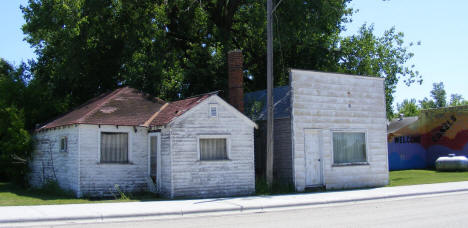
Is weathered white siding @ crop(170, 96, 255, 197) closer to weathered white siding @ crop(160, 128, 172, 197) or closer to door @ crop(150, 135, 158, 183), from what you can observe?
weathered white siding @ crop(160, 128, 172, 197)

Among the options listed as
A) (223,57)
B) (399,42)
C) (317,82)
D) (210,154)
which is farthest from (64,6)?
(399,42)

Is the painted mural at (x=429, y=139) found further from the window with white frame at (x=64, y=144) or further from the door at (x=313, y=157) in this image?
the window with white frame at (x=64, y=144)

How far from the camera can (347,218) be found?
11.2 metres

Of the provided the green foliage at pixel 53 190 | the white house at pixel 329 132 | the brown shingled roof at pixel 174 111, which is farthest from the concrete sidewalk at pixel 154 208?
the green foliage at pixel 53 190

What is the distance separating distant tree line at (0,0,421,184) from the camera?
74.5 feet

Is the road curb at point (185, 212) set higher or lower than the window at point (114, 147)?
lower

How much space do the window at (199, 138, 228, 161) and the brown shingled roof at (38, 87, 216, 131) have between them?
1.49 m

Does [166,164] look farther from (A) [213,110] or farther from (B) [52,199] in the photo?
(B) [52,199]

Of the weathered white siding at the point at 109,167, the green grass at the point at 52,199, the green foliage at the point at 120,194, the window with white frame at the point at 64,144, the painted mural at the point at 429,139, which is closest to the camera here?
the green grass at the point at 52,199

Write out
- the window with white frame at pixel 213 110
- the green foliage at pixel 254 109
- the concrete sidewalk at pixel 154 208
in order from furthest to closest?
the green foliage at pixel 254 109 < the window with white frame at pixel 213 110 < the concrete sidewalk at pixel 154 208

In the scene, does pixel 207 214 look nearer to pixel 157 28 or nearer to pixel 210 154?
pixel 210 154

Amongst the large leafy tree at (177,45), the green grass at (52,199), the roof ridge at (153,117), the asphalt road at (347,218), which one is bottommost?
the asphalt road at (347,218)

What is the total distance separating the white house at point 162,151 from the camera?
1650cm

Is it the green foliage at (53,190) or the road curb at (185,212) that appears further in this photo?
the green foliage at (53,190)
